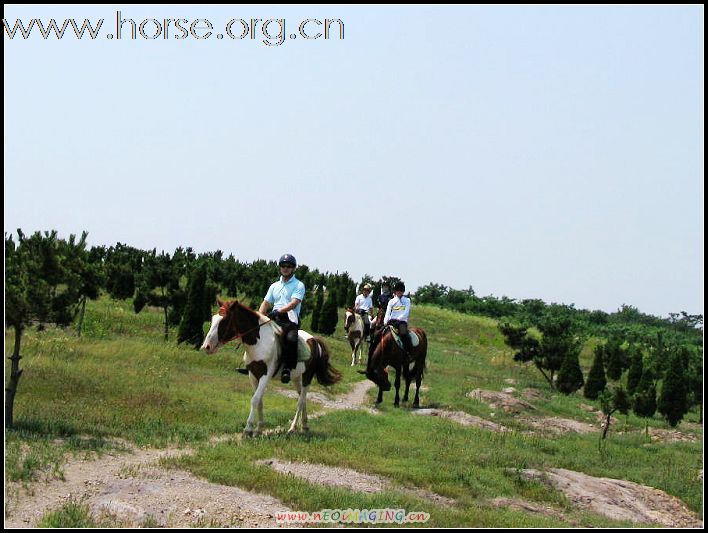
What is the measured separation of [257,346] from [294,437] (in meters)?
1.89

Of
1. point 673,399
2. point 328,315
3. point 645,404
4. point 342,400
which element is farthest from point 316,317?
point 342,400

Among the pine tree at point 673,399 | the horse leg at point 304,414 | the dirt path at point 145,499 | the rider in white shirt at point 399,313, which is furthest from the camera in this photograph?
the pine tree at point 673,399

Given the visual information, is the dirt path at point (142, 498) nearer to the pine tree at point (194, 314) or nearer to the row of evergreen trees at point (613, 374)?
the pine tree at point (194, 314)

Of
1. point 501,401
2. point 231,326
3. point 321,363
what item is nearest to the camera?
point 231,326

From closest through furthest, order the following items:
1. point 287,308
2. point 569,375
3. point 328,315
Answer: point 287,308
point 569,375
point 328,315

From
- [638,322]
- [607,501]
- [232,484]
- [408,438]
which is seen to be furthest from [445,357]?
[638,322]

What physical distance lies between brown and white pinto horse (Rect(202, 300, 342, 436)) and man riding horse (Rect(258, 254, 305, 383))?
16 centimetres

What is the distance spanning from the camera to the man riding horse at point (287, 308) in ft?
47.6

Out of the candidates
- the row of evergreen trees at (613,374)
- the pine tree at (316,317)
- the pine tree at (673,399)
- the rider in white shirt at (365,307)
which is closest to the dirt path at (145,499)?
the row of evergreen trees at (613,374)

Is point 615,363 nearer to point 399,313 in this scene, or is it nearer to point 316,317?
point 316,317

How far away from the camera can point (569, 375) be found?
3431 cm

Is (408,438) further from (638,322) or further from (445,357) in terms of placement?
(638,322)

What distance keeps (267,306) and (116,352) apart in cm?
1133

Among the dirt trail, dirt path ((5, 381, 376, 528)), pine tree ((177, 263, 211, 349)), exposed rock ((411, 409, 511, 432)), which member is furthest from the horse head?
pine tree ((177, 263, 211, 349))
